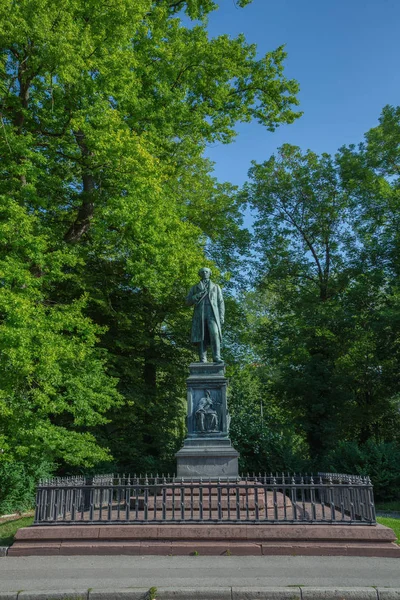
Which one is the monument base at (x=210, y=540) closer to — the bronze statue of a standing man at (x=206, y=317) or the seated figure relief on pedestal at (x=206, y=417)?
the seated figure relief on pedestal at (x=206, y=417)

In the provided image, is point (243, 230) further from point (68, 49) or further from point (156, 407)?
point (68, 49)

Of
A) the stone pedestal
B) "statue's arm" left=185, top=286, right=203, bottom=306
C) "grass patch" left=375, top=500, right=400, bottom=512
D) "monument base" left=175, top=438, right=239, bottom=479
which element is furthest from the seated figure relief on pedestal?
"grass patch" left=375, top=500, right=400, bottom=512

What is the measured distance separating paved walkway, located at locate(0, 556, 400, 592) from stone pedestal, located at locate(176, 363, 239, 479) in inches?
135

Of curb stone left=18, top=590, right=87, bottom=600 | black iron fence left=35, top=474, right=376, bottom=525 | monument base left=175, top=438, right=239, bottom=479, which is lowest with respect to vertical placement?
curb stone left=18, top=590, right=87, bottom=600

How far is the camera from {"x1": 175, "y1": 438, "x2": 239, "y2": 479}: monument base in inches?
420

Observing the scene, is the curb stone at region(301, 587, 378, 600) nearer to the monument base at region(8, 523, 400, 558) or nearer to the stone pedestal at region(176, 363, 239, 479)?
the monument base at region(8, 523, 400, 558)

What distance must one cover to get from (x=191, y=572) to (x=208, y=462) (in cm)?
435

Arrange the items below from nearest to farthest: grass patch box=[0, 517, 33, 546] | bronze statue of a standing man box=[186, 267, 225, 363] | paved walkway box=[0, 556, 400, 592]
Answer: paved walkway box=[0, 556, 400, 592] → grass patch box=[0, 517, 33, 546] → bronze statue of a standing man box=[186, 267, 225, 363]

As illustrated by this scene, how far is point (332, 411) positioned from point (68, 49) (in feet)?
62.1

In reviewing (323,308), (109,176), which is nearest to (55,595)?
(109,176)

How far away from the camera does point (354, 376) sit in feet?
76.1

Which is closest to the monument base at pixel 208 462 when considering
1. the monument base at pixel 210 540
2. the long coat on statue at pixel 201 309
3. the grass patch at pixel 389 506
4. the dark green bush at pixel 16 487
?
the monument base at pixel 210 540

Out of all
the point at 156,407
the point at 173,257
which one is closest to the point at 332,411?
the point at 156,407

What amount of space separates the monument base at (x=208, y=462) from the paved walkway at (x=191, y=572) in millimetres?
3380
